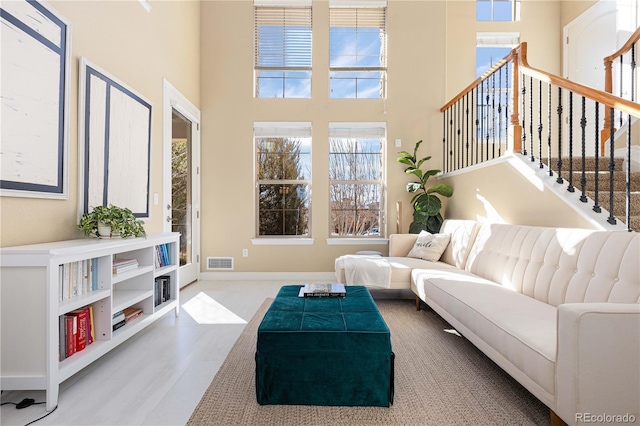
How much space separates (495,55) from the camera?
5473 mm

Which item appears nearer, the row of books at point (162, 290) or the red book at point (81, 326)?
the red book at point (81, 326)

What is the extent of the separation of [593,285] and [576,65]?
4.68 meters

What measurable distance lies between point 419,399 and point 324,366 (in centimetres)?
55

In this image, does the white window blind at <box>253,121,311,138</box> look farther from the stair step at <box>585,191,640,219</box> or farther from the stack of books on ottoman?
the stair step at <box>585,191,640,219</box>

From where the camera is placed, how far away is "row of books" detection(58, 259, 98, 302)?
6.32ft

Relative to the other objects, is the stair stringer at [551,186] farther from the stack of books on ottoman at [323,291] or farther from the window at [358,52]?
the window at [358,52]

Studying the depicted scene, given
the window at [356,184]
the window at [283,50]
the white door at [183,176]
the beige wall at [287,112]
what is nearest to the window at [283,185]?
the beige wall at [287,112]

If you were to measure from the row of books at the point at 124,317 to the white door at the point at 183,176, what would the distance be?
1298 mm

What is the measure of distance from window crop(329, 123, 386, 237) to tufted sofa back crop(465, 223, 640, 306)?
7.21ft

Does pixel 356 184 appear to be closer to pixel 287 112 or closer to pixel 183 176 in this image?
pixel 287 112

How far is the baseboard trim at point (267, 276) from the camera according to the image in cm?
495

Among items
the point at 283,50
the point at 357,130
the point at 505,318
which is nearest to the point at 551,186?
the point at 505,318

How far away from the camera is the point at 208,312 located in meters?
3.44

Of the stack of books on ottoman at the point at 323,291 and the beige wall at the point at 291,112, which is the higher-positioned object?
the beige wall at the point at 291,112
